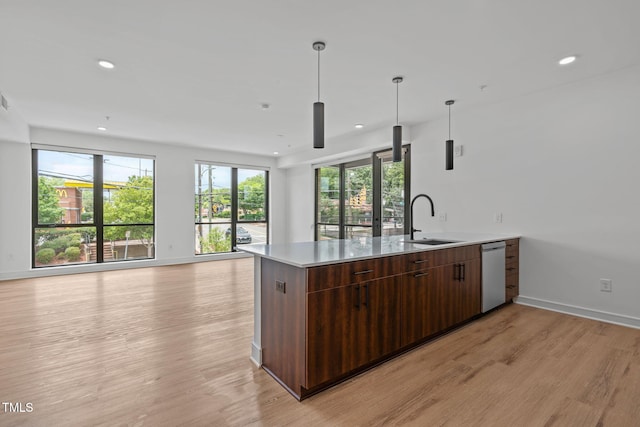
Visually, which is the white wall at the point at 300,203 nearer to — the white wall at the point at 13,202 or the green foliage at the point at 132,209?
the green foliage at the point at 132,209

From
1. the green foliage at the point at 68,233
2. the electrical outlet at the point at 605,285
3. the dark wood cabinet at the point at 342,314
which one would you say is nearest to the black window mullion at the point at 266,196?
the green foliage at the point at 68,233

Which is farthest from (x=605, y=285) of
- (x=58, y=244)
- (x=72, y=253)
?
(x=58, y=244)

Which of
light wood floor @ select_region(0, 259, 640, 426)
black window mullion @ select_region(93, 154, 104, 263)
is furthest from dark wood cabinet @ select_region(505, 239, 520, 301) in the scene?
black window mullion @ select_region(93, 154, 104, 263)

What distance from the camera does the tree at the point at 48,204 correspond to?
5555 mm

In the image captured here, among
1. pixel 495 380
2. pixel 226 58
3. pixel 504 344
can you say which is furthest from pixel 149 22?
pixel 504 344

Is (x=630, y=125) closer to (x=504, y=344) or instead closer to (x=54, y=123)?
(x=504, y=344)

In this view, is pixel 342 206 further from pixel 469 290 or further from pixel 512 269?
pixel 469 290

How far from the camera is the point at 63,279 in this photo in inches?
207

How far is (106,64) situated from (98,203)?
12.9ft

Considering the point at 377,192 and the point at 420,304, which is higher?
the point at 377,192

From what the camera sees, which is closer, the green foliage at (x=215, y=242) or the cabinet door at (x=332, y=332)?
the cabinet door at (x=332, y=332)

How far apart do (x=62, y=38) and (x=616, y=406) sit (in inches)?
184

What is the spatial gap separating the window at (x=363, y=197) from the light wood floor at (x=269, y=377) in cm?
245

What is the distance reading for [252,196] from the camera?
812cm
